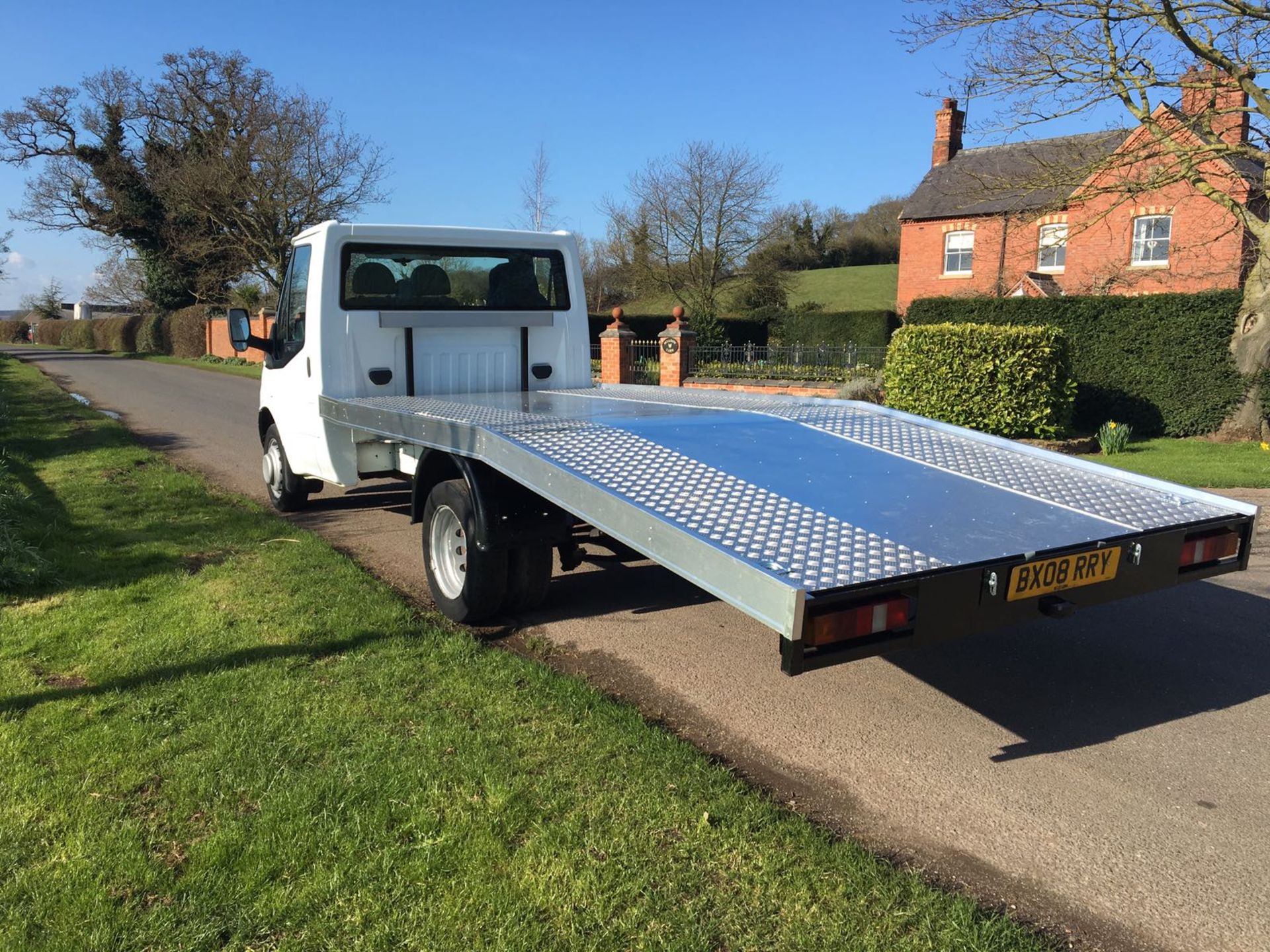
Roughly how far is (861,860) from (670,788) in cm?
74

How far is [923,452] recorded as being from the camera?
445 cm

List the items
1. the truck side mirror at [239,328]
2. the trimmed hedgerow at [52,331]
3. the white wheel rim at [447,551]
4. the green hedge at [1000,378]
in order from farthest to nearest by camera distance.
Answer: the trimmed hedgerow at [52,331]
the green hedge at [1000,378]
the truck side mirror at [239,328]
the white wheel rim at [447,551]

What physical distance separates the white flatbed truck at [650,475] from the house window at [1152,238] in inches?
1131

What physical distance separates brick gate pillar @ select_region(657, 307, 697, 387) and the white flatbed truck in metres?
12.3

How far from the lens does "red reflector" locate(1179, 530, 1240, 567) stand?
3.62 metres

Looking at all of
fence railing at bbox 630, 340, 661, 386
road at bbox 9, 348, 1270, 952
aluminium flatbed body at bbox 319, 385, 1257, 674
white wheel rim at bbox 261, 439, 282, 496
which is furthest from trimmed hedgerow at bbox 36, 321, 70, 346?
aluminium flatbed body at bbox 319, 385, 1257, 674

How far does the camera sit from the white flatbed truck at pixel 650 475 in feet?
9.53

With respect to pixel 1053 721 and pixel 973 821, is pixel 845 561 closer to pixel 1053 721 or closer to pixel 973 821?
pixel 973 821

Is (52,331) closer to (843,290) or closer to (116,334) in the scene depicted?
(116,334)

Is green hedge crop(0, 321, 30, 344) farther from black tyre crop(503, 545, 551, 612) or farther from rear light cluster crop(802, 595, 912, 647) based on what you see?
rear light cluster crop(802, 595, 912, 647)

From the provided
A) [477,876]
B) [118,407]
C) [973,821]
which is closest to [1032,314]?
[973,821]

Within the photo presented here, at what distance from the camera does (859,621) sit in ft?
8.98

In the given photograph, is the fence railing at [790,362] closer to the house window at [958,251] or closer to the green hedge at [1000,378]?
the green hedge at [1000,378]

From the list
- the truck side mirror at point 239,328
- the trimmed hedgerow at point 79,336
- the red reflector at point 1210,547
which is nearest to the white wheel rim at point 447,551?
the truck side mirror at point 239,328
